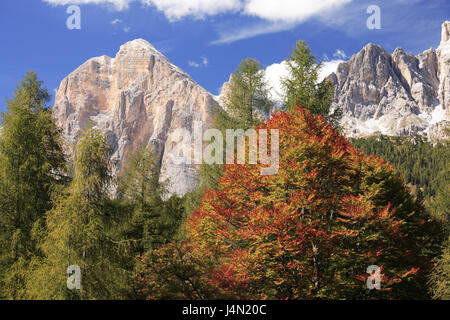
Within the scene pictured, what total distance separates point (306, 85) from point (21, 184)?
15583 millimetres

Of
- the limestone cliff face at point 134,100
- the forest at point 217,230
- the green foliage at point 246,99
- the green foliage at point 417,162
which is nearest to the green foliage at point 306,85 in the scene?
the green foliage at point 246,99

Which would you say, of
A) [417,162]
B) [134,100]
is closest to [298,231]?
[417,162]

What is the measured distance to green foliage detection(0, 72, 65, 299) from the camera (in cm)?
1062

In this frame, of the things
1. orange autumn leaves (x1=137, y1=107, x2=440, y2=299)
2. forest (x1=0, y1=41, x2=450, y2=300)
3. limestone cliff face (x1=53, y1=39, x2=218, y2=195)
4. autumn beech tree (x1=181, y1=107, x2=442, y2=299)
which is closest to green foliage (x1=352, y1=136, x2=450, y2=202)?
limestone cliff face (x1=53, y1=39, x2=218, y2=195)

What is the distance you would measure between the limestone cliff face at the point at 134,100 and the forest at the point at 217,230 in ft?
386

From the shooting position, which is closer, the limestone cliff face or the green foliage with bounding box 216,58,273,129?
the green foliage with bounding box 216,58,273,129

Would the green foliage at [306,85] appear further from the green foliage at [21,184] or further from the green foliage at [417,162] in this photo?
the green foliage at [417,162]

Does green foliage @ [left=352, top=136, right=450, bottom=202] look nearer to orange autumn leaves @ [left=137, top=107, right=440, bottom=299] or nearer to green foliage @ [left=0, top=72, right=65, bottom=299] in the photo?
orange autumn leaves @ [left=137, top=107, right=440, bottom=299]

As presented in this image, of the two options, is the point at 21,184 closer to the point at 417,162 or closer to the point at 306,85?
the point at 306,85

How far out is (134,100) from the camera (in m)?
149

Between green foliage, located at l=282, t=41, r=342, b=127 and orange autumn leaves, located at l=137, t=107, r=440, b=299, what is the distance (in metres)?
4.67

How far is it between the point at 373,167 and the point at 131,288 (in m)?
13.8

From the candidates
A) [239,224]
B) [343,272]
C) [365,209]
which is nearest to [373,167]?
[365,209]
